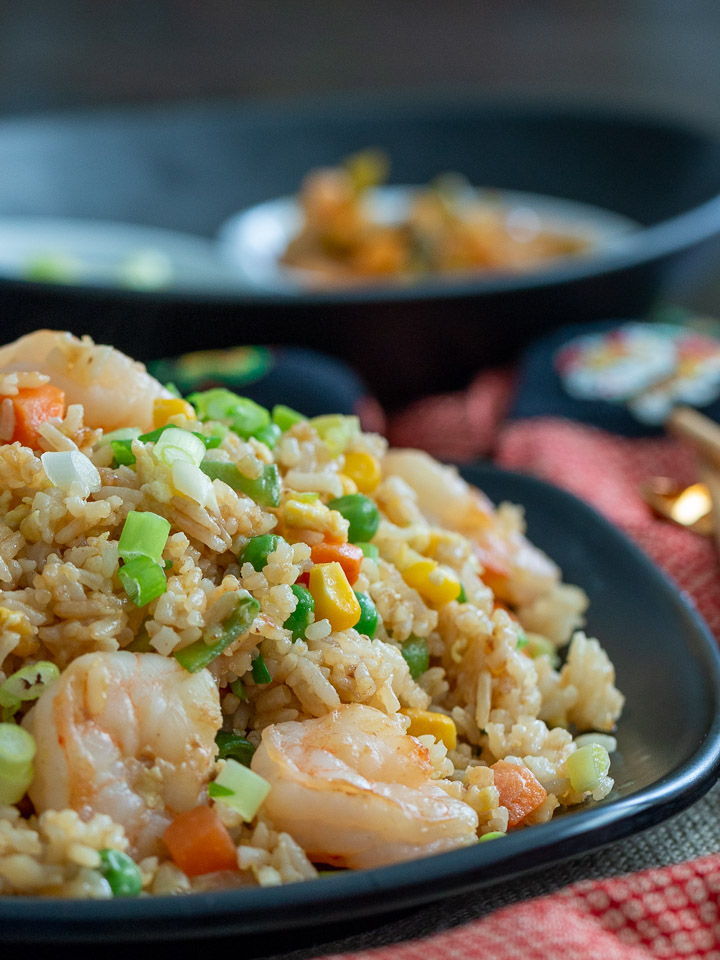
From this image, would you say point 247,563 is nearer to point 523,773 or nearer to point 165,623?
point 165,623

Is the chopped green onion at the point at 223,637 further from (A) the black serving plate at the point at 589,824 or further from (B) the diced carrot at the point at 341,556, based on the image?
(A) the black serving plate at the point at 589,824

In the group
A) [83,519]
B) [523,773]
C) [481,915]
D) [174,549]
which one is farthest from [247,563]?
[481,915]

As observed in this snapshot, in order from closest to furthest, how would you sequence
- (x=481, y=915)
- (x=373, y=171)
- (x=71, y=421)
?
(x=481, y=915), (x=71, y=421), (x=373, y=171)

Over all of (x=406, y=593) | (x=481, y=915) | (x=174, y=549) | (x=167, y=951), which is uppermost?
(x=174, y=549)

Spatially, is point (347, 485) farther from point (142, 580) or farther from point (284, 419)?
point (142, 580)

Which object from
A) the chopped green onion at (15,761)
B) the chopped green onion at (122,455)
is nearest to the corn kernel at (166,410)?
the chopped green onion at (122,455)

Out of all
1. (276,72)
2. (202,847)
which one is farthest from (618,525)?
(276,72)

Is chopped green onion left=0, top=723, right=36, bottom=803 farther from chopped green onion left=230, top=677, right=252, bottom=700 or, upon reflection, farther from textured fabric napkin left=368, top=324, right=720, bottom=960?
textured fabric napkin left=368, top=324, right=720, bottom=960

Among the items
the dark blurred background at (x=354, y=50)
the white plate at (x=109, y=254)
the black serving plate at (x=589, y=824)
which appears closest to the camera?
the black serving plate at (x=589, y=824)
